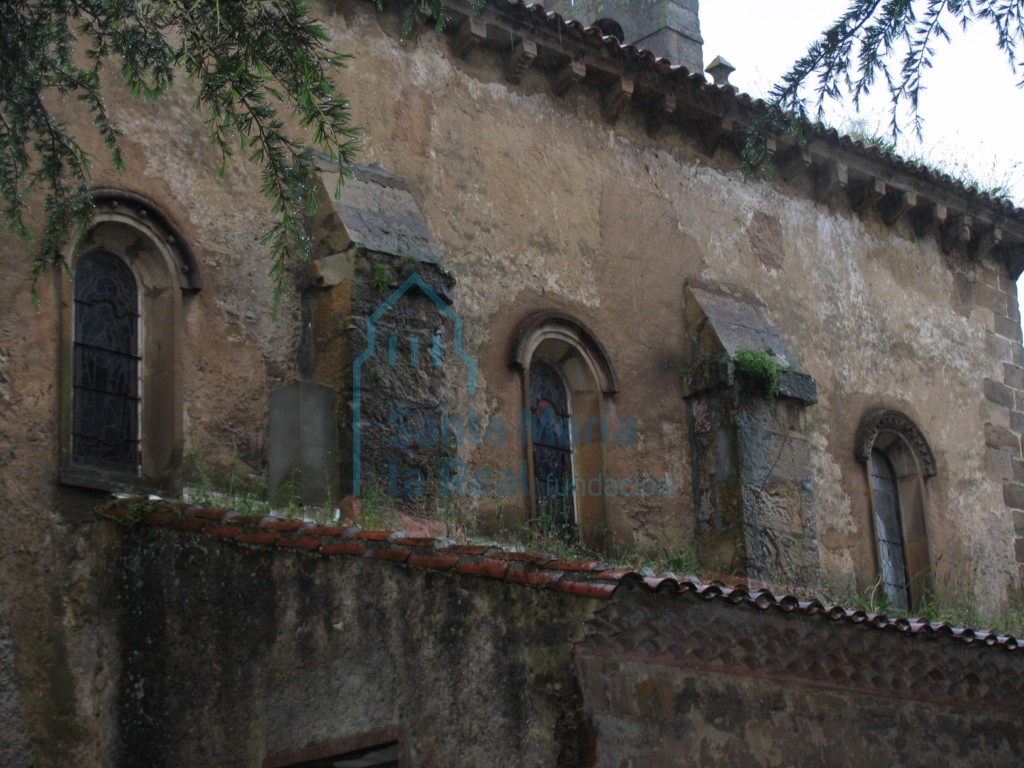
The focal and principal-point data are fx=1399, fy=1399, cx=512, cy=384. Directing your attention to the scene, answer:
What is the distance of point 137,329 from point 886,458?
319 inches

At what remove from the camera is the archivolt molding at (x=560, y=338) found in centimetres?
1102

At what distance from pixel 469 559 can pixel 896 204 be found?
896 cm

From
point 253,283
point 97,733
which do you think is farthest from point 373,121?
point 97,733

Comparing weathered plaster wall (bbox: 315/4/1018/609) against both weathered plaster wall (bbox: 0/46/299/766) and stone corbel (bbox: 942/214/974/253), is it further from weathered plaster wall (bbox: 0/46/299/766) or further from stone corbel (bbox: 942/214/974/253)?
weathered plaster wall (bbox: 0/46/299/766)

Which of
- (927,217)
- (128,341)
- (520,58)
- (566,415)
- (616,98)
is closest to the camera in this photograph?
(128,341)

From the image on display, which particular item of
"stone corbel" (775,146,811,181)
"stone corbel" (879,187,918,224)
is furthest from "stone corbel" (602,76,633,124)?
"stone corbel" (879,187,918,224)

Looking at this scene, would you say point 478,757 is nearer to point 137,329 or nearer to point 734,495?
point 137,329

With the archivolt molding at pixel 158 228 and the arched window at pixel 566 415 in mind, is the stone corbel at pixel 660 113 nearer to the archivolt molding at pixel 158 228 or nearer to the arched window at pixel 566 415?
the arched window at pixel 566 415

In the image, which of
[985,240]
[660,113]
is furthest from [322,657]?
[985,240]

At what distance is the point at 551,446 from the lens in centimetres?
1142

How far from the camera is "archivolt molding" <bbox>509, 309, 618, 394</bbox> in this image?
11016 mm

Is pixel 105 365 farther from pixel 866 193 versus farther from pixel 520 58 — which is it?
pixel 866 193

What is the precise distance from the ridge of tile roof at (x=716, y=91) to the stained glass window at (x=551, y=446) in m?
2.77

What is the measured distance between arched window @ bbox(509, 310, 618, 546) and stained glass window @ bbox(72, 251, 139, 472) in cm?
312
